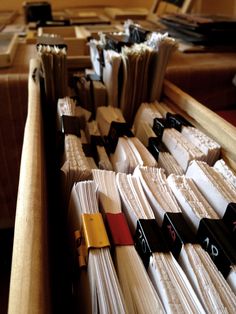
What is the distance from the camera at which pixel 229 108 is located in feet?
3.66

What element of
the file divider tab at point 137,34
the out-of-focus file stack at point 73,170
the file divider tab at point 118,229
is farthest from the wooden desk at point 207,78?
the file divider tab at point 118,229

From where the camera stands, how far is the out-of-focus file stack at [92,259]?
1.08 feet

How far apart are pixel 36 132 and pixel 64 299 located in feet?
0.98

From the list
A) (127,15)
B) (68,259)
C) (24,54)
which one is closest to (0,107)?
(24,54)

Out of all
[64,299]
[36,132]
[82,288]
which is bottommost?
[64,299]

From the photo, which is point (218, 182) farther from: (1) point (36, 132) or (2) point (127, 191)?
(1) point (36, 132)

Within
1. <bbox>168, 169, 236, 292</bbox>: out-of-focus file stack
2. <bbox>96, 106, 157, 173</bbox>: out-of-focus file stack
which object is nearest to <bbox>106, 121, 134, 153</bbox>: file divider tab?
<bbox>96, 106, 157, 173</bbox>: out-of-focus file stack

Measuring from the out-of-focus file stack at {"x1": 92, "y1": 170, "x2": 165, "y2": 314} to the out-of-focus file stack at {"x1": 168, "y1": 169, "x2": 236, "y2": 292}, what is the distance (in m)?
0.10

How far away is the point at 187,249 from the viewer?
0.39 m

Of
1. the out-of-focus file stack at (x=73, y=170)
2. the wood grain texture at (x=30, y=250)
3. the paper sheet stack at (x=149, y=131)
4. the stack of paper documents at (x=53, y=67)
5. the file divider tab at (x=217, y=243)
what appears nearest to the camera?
the wood grain texture at (x=30, y=250)

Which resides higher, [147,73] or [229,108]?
[147,73]

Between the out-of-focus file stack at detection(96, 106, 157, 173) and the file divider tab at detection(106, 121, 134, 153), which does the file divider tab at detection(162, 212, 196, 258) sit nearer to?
the out-of-focus file stack at detection(96, 106, 157, 173)

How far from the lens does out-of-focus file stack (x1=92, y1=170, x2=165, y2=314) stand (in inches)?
13.3

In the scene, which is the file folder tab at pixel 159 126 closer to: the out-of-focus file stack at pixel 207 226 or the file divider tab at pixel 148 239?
the out-of-focus file stack at pixel 207 226
